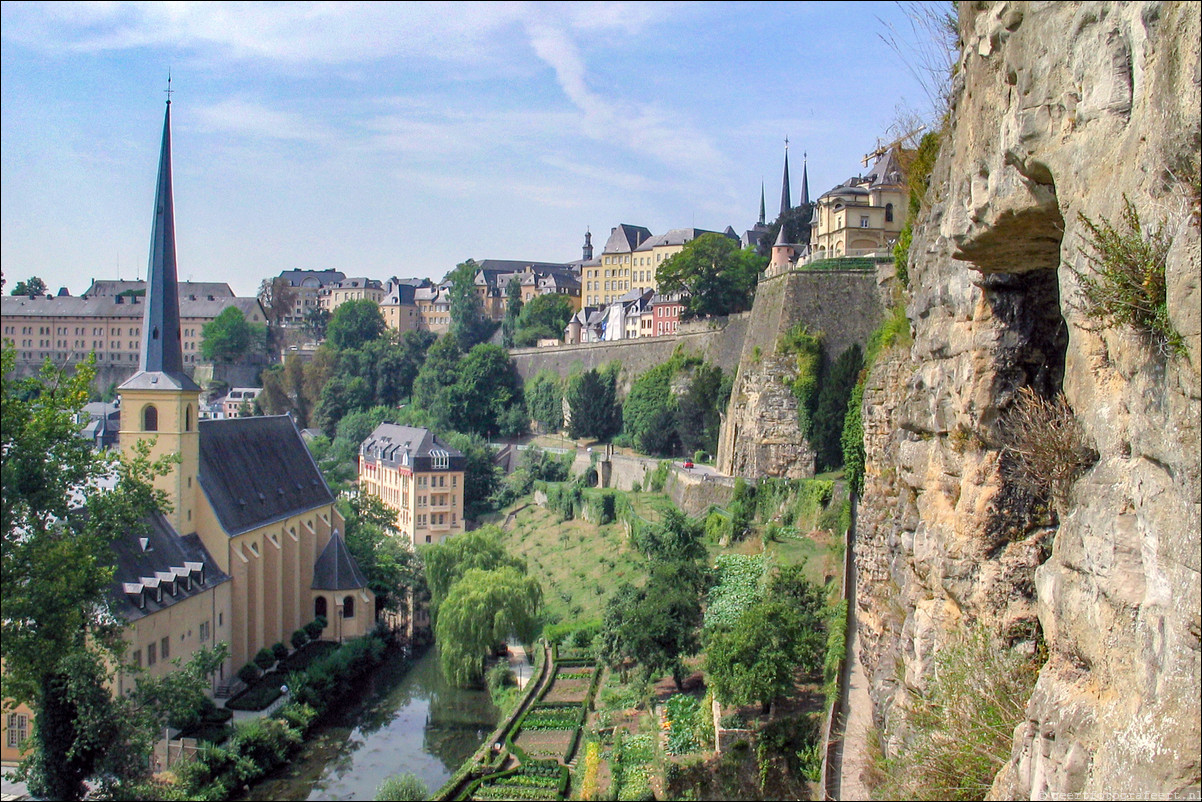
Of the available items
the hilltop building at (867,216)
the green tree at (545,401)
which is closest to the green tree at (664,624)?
the hilltop building at (867,216)

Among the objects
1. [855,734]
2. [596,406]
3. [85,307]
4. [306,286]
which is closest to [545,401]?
[596,406]

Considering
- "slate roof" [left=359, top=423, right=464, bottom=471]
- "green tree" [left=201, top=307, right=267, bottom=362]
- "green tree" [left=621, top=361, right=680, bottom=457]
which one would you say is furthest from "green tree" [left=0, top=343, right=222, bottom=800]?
"green tree" [left=201, top=307, right=267, bottom=362]

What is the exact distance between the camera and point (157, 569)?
90.4 feet

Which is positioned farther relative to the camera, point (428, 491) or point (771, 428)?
point (428, 491)

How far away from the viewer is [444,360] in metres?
70.6

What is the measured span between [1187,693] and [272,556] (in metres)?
34.2

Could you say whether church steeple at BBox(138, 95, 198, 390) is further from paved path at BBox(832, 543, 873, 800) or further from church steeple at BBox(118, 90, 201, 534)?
paved path at BBox(832, 543, 873, 800)

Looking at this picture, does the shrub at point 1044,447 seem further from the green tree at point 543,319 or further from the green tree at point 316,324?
the green tree at point 316,324

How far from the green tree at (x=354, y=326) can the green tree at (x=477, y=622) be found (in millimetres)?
58459

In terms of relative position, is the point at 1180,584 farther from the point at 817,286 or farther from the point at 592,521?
the point at 592,521

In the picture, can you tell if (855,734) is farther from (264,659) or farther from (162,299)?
(162,299)

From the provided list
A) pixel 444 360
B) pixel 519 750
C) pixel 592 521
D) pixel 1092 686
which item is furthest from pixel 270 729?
pixel 444 360

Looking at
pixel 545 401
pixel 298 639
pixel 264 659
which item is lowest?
pixel 298 639

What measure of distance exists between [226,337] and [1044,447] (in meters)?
92.0
